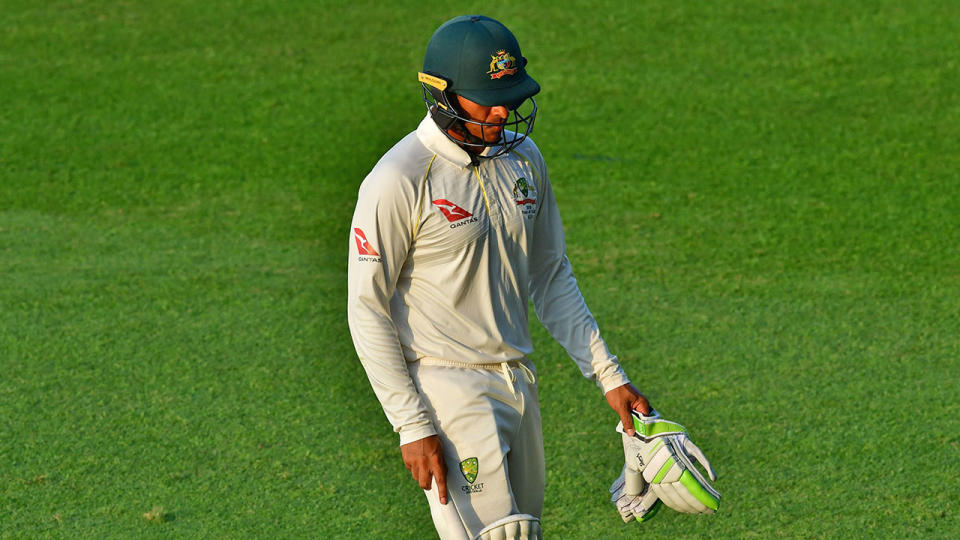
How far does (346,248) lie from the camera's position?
29.0 feet

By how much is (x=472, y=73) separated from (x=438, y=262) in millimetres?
589

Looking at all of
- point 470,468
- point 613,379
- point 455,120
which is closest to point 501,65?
point 455,120

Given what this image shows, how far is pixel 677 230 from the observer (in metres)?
8.88

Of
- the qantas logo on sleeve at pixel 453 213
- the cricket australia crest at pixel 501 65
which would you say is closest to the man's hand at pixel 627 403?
the qantas logo on sleeve at pixel 453 213

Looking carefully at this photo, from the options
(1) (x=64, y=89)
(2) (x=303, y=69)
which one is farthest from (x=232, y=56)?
(1) (x=64, y=89)

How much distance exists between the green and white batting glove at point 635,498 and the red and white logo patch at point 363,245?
1.16 metres

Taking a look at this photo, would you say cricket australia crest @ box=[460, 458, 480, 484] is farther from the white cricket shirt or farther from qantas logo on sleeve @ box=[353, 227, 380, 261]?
qantas logo on sleeve @ box=[353, 227, 380, 261]

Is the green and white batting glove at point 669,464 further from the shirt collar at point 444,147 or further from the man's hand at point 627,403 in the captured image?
the shirt collar at point 444,147

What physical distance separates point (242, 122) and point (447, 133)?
24.9 ft

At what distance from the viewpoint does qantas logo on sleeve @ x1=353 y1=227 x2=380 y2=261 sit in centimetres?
370

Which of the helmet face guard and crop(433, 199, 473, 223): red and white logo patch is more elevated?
the helmet face guard

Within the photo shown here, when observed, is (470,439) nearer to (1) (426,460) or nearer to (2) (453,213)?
(1) (426,460)

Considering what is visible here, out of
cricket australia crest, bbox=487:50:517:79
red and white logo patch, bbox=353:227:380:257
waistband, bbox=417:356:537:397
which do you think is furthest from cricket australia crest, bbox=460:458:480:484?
cricket australia crest, bbox=487:50:517:79

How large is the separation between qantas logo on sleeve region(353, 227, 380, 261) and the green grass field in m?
2.08
